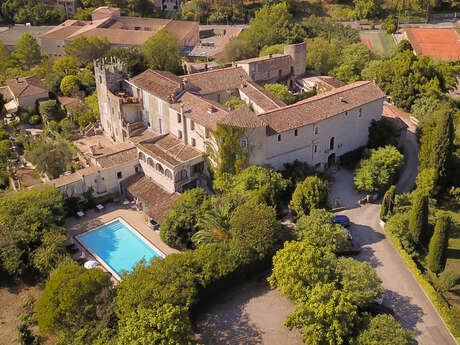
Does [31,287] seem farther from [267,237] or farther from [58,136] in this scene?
[58,136]

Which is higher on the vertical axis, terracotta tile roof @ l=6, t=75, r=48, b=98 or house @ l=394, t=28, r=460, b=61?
house @ l=394, t=28, r=460, b=61

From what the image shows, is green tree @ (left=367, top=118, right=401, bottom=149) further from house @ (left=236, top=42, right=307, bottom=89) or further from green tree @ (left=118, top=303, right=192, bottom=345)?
green tree @ (left=118, top=303, right=192, bottom=345)

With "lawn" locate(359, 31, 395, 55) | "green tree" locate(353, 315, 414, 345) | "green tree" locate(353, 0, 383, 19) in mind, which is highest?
"green tree" locate(353, 0, 383, 19)

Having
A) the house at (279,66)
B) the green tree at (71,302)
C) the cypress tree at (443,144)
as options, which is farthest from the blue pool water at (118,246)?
the cypress tree at (443,144)

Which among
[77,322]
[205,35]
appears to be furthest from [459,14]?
[77,322]

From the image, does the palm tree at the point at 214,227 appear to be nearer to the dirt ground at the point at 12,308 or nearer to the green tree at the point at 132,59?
the dirt ground at the point at 12,308

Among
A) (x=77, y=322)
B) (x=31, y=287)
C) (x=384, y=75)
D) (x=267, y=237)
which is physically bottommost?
(x=31, y=287)

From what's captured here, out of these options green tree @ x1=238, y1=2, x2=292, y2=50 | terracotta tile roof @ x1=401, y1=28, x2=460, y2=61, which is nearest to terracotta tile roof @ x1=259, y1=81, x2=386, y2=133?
green tree @ x1=238, y1=2, x2=292, y2=50
